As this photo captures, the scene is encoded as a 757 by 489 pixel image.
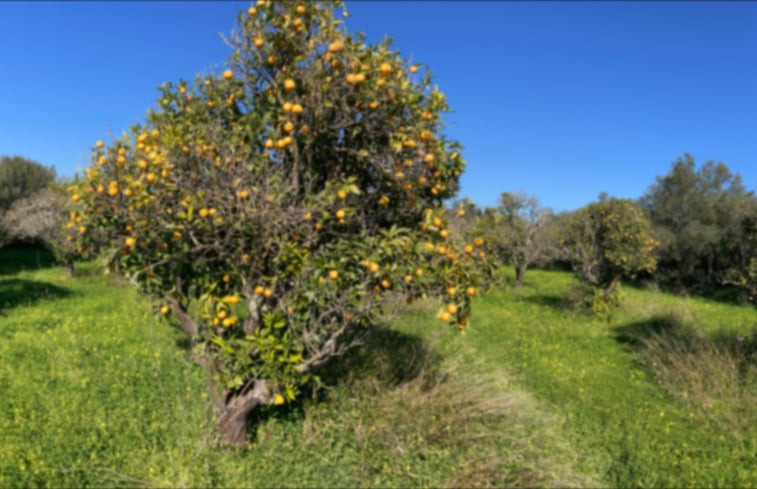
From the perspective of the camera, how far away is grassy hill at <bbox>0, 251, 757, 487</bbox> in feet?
16.9

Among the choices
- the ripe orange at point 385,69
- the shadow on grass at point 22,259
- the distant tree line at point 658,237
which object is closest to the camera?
the ripe orange at point 385,69

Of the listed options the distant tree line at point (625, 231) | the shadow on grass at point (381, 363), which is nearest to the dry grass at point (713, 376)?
the distant tree line at point (625, 231)

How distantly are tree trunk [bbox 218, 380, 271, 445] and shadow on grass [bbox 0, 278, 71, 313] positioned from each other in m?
8.76

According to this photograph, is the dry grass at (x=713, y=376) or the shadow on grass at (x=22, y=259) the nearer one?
the dry grass at (x=713, y=376)

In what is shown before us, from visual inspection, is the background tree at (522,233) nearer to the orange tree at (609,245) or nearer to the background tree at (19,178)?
the orange tree at (609,245)

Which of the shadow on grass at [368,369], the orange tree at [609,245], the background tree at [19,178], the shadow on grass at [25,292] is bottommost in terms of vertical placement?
the shadow on grass at [368,369]

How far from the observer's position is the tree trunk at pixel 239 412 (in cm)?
539

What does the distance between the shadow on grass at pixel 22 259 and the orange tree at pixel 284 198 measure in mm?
17058

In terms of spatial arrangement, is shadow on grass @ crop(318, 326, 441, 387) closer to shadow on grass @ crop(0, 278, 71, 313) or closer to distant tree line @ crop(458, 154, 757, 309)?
distant tree line @ crop(458, 154, 757, 309)

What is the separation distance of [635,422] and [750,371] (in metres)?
3.26

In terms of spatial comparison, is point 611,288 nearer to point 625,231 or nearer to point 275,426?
point 625,231

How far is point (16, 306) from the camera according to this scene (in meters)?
11.6

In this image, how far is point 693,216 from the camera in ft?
95.9

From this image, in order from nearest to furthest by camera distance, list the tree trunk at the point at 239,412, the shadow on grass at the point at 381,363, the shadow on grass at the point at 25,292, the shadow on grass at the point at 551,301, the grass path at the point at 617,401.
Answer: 1. the tree trunk at the point at 239,412
2. the grass path at the point at 617,401
3. the shadow on grass at the point at 381,363
4. the shadow on grass at the point at 25,292
5. the shadow on grass at the point at 551,301
